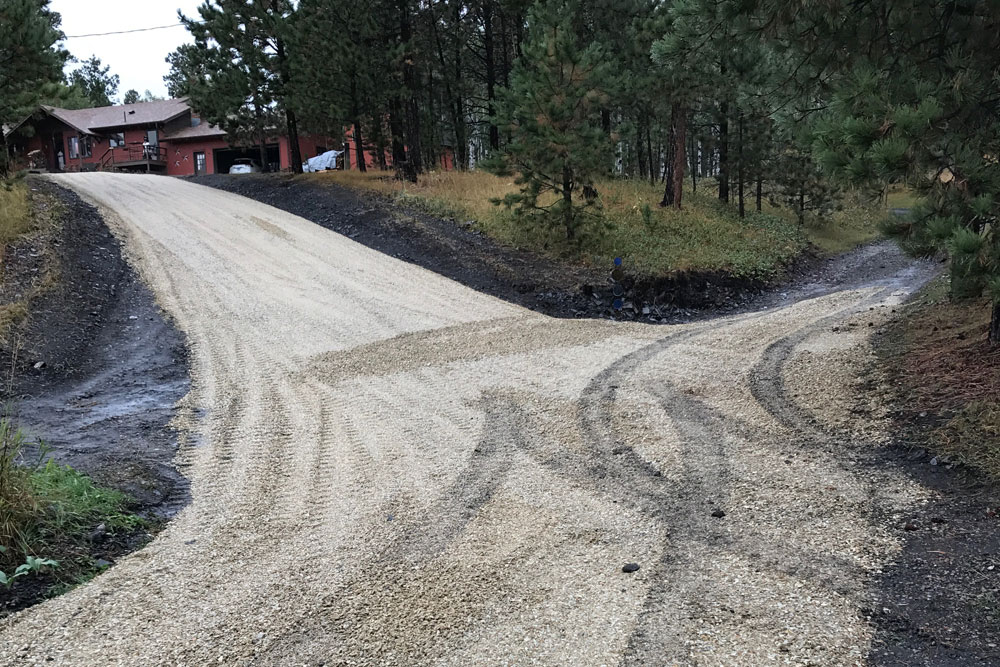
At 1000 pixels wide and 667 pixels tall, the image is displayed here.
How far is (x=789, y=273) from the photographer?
16.5 meters

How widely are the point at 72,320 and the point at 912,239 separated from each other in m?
10.3

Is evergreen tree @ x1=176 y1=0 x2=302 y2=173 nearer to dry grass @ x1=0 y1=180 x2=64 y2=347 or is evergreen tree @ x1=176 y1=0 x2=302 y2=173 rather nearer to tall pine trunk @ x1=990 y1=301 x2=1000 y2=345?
dry grass @ x1=0 y1=180 x2=64 y2=347

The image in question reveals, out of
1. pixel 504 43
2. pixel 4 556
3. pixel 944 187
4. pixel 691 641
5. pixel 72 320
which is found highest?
pixel 504 43

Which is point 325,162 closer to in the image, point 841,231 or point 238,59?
point 238,59

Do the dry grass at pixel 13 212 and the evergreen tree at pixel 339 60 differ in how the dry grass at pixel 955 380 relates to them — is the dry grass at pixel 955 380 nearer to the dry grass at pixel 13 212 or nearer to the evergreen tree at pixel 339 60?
the dry grass at pixel 13 212

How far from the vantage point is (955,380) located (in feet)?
19.6

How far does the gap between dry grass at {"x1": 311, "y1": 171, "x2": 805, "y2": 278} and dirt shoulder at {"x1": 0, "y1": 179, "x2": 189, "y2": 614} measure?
7.38 meters

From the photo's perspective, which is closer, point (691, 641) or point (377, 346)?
point (691, 641)

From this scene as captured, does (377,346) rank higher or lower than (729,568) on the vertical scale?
higher

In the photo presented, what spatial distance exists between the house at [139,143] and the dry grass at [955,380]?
39.9m

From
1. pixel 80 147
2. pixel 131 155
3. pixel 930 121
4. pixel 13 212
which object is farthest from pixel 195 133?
pixel 930 121

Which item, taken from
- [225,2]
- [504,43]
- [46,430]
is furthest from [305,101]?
[46,430]

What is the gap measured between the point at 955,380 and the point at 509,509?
419 centimetres

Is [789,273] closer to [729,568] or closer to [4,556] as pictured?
[729,568]
